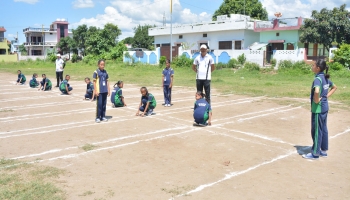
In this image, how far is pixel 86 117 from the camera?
9.60 metres

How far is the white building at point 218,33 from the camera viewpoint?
3666 centimetres

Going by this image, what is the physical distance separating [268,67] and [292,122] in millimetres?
20386

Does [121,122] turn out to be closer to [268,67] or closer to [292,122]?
[292,122]

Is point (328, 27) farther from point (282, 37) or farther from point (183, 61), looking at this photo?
point (183, 61)

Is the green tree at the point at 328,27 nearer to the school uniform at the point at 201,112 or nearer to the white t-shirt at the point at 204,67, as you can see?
the white t-shirt at the point at 204,67

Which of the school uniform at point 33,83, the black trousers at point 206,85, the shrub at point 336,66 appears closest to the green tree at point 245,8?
the shrub at point 336,66

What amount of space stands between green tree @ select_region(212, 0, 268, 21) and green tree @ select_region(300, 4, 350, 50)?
1934 centimetres

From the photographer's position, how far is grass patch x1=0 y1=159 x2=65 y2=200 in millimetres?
4238

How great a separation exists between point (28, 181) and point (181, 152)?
260 centimetres

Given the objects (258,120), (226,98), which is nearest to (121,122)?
(258,120)

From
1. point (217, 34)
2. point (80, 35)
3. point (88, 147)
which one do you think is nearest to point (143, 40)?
point (80, 35)

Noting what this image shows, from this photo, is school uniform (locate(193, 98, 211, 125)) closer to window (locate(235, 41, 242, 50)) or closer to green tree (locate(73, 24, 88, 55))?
window (locate(235, 41, 242, 50))

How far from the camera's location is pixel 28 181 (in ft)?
15.5

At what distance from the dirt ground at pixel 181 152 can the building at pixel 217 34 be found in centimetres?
2692
